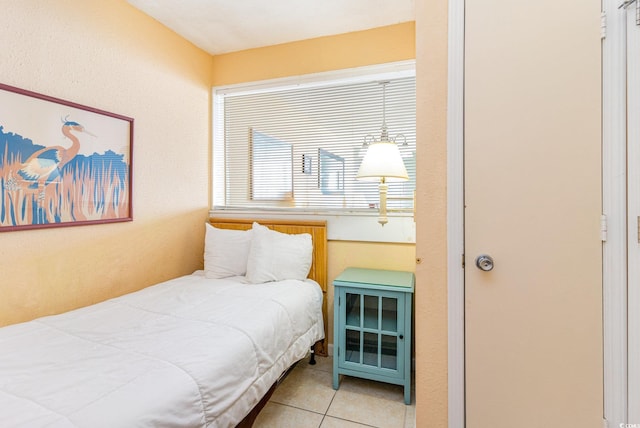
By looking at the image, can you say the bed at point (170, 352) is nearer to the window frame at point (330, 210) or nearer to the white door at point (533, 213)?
the window frame at point (330, 210)

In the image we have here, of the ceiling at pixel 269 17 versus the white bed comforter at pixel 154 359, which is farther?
the ceiling at pixel 269 17

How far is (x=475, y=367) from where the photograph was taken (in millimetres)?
1136

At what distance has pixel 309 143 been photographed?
8.55 feet

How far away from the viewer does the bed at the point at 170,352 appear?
0.91 meters

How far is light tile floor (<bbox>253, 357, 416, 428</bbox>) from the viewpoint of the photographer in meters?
1.69

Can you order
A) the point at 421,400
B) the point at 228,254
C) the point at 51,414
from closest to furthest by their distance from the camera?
the point at 51,414 → the point at 421,400 → the point at 228,254

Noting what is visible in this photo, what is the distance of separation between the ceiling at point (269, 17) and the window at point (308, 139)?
1.17ft

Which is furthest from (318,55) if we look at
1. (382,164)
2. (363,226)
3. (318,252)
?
(318,252)

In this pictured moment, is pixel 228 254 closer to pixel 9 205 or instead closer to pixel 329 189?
pixel 329 189

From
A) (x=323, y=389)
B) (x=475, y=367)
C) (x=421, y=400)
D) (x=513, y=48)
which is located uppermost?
(x=513, y=48)

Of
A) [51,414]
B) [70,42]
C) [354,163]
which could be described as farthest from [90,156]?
[354,163]

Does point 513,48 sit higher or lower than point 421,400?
higher

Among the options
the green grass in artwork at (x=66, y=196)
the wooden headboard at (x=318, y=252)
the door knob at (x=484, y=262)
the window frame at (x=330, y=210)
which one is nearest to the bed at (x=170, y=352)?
the wooden headboard at (x=318, y=252)

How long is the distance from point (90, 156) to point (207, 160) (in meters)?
1.04
